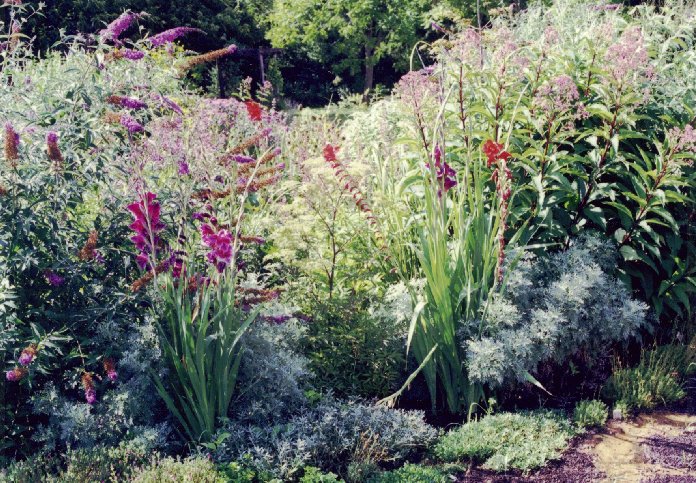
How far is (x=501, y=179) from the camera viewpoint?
3.81 metres

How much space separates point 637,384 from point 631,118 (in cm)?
160

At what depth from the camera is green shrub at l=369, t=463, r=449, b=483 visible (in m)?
3.28

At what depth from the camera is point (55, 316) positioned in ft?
11.1

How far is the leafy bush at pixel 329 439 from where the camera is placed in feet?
10.8

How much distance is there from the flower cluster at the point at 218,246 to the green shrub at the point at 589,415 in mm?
2067

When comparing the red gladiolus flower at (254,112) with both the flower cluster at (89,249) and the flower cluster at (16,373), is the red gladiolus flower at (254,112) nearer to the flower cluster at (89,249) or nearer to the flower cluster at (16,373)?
the flower cluster at (89,249)

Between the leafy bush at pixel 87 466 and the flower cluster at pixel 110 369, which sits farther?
the flower cluster at pixel 110 369

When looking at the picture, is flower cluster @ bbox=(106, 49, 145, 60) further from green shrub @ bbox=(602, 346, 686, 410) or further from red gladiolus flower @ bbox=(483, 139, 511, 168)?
green shrub @ bbox=(602, 346, 686, 410)

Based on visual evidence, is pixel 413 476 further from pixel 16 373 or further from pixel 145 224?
pixel 16 373

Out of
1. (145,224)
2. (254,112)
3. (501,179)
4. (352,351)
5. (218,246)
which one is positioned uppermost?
(254,112)

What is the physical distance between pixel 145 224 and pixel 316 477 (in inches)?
53.1

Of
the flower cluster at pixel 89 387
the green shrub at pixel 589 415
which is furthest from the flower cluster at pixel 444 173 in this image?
the flower cluster at pixel 89 387

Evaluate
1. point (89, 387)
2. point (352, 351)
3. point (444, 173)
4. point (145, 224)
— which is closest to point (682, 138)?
point (444, 173)

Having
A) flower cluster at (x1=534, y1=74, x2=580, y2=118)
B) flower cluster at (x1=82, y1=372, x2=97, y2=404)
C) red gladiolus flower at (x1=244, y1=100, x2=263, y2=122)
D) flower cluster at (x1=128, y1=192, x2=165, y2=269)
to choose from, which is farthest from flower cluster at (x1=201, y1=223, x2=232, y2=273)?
red gladiolus flower at (x1=244, y1=100, x2=263, y2=122)
